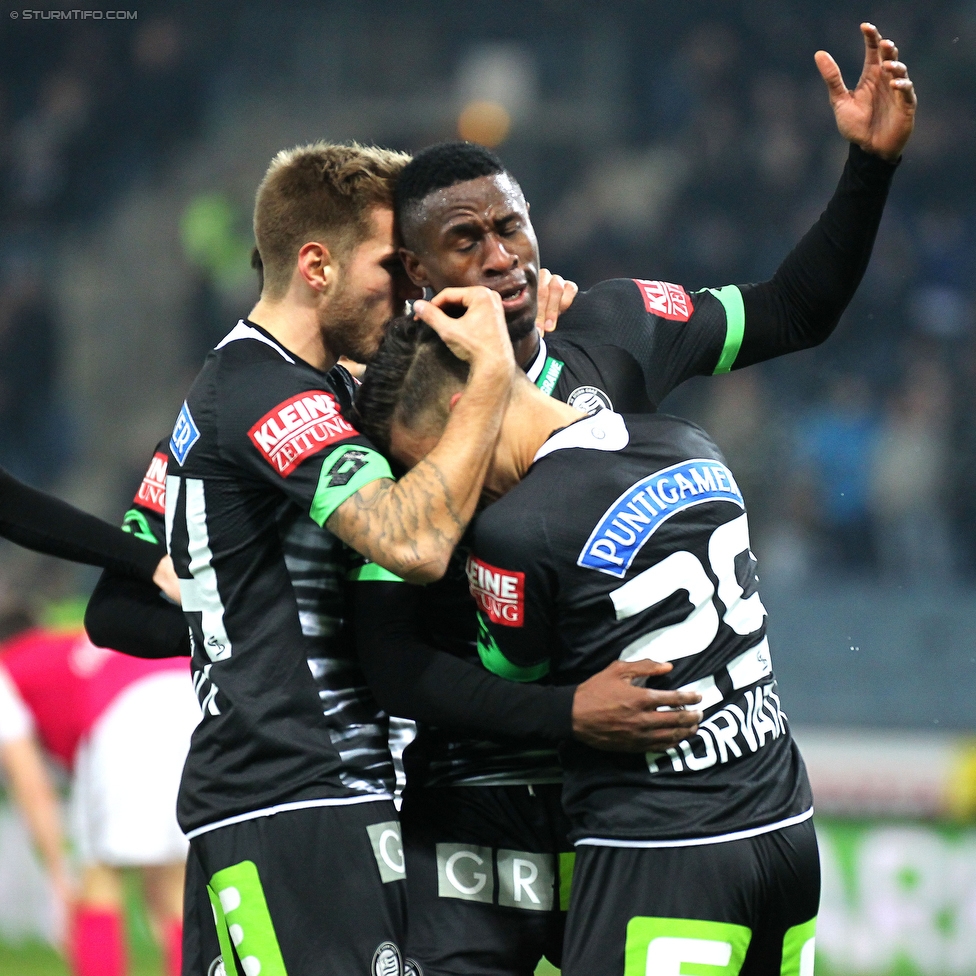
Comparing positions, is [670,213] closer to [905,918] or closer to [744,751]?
[905,918]

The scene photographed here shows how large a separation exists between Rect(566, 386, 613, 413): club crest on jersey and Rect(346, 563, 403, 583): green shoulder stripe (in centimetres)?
57

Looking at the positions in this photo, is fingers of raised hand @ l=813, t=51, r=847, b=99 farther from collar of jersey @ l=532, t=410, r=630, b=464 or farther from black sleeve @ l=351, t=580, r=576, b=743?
black sleeve @ l=351, t=580, r=576, b=743

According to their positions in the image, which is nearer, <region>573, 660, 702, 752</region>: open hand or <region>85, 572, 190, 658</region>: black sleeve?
<region>573, 660, 702, 752</region>: open hand

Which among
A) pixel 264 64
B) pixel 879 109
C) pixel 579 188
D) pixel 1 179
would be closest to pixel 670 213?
pixel 579 188

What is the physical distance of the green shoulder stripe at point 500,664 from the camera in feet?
9.28

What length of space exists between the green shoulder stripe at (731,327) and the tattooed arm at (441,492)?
92 cm

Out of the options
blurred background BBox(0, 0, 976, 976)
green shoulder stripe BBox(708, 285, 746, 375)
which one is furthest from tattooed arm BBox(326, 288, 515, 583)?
blurred background BBox(0, 0, 976, 976)

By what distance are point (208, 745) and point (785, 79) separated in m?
8.40

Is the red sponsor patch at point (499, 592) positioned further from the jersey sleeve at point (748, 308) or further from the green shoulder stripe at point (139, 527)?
the green shoulder stripe at point (139, 527)

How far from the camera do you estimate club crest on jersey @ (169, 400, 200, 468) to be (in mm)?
2953

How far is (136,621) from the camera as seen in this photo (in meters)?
3.49

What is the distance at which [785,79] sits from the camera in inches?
406

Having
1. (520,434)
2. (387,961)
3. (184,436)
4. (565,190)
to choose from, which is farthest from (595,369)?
(565,190)
